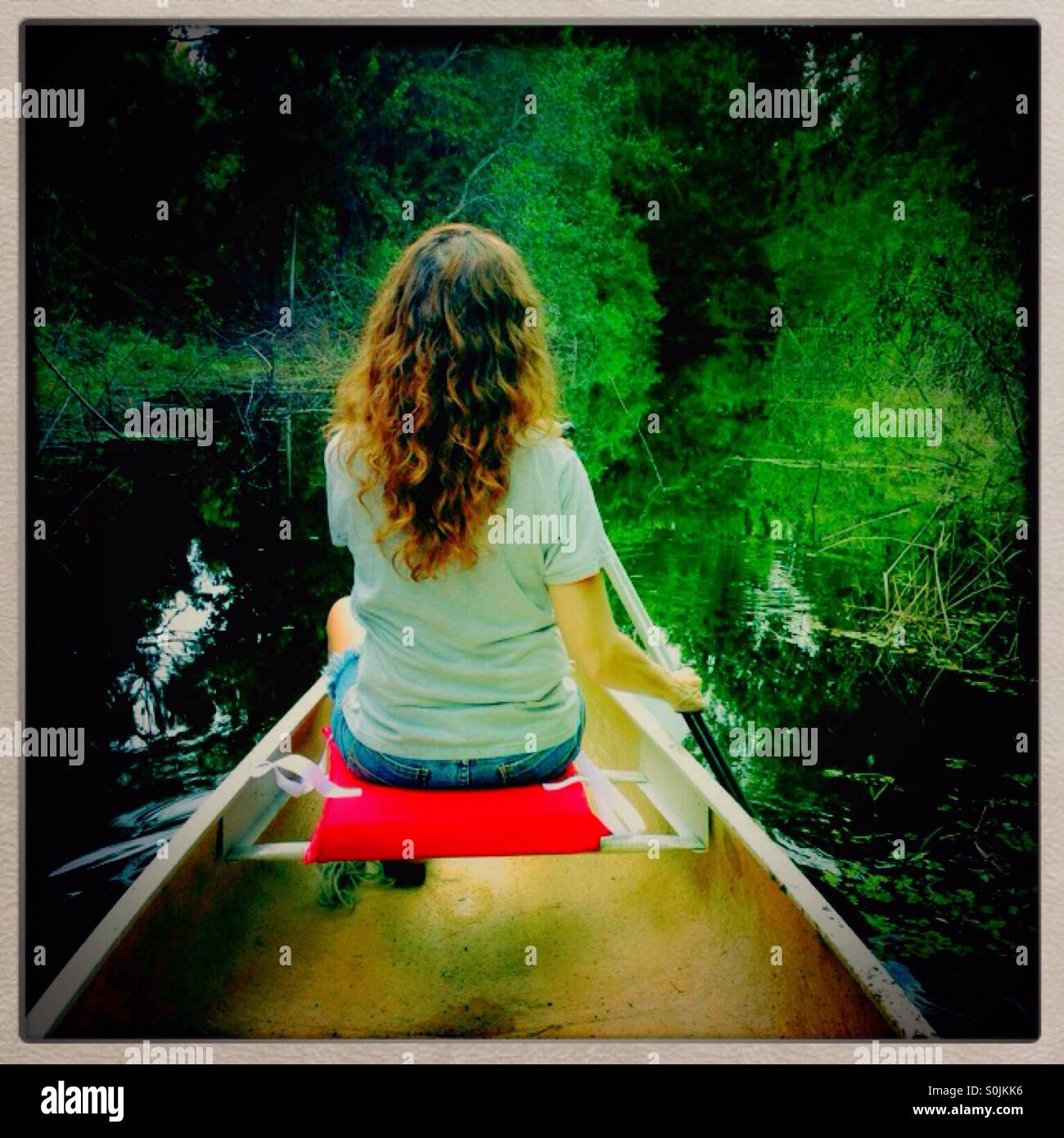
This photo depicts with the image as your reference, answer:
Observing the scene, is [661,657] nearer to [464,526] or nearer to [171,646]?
[464,526]

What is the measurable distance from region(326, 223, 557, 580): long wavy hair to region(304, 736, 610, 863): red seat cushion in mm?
355

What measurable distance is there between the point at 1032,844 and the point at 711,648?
42.0 inches

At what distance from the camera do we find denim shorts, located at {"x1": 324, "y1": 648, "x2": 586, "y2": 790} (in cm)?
151

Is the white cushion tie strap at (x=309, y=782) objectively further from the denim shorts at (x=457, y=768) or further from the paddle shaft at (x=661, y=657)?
the paddle shaft at (x=661, y=657)

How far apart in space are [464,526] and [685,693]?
0.48 metres

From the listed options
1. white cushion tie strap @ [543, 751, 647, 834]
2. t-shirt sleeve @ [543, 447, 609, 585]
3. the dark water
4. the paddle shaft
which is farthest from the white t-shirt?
the dark water

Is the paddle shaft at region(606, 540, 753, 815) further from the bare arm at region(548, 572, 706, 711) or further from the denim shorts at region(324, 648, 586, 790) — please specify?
the denim shorts at region(324, 648, 586, 790)

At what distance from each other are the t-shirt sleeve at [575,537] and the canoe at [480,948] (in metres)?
0.49

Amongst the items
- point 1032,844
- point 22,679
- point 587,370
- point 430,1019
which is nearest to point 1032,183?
point 587,370

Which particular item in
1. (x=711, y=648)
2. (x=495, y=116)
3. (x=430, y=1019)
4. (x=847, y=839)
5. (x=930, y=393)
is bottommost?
(x=430, y=1019)

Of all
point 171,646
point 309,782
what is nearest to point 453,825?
point 309,782

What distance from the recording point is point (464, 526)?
142 centimetres
